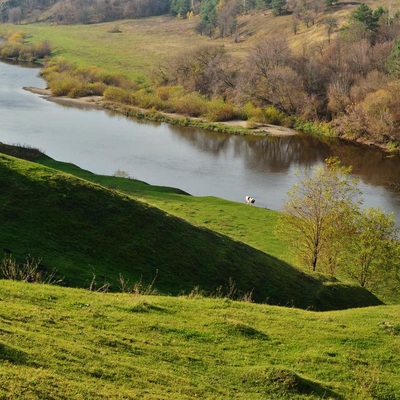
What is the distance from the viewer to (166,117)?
109875 millimetres

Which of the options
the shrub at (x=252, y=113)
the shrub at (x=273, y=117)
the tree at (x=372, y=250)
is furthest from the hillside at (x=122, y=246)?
the shrub at (x=273, y=117)

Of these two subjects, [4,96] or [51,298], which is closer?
[51,298]

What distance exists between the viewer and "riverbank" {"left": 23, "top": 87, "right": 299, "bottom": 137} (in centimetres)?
10225

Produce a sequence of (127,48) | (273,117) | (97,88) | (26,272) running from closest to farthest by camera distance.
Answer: (26,272) → (273,117) → (97,88) → (127,48)

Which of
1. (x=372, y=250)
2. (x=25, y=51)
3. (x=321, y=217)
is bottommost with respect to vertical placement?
(x=372, y=250)

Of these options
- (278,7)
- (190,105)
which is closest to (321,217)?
(190,105)

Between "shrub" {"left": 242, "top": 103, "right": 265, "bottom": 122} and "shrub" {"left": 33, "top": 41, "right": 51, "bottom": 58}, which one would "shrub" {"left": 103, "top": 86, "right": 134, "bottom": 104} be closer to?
"shrub" {"left": 242, "top": 103, "right": 265, "bottom": 122}

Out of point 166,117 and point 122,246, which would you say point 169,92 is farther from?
point 122,246

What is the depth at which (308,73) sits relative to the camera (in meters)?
112

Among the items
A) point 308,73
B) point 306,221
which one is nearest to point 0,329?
point 306,221

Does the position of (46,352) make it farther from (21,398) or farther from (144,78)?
(144,78)

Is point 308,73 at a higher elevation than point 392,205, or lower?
higher

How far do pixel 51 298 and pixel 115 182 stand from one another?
41040 mm

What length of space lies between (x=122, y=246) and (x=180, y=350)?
10177 mm
